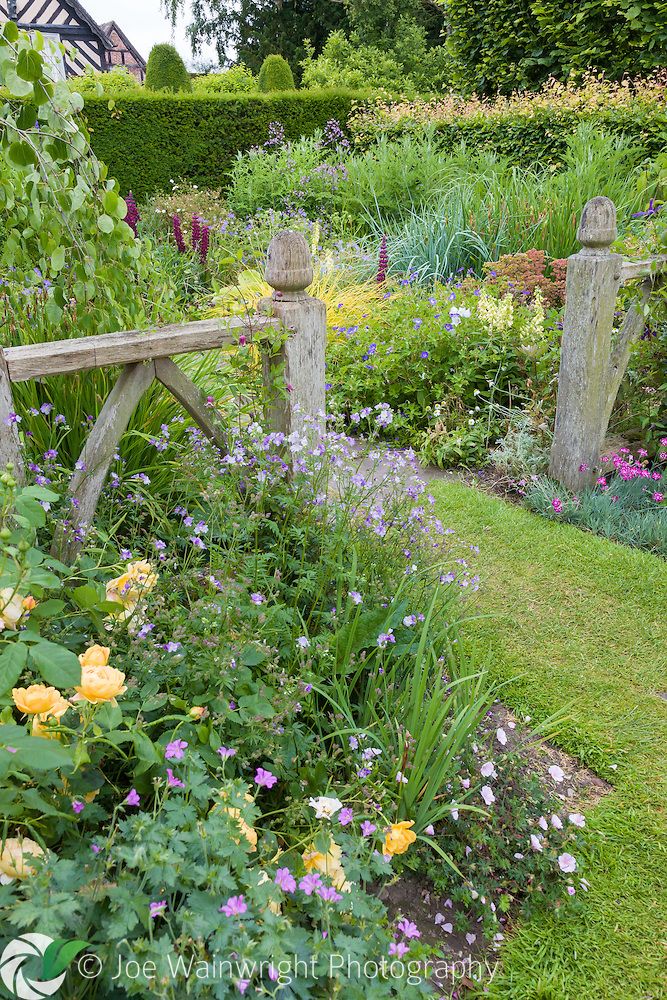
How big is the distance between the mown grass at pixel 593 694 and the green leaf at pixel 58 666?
4.08 ft

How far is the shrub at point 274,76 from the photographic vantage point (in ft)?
46.3

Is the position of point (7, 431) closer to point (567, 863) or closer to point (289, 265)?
point (289, 265)

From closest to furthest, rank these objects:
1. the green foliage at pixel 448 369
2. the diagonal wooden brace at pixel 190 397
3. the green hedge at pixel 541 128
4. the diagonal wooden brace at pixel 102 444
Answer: the diagonal wooden brace at pixel 102 444
the diagonal wooden brace at pixel 190 397
the green foliage at pixel 448 369
the green hedge at pixel 541 128

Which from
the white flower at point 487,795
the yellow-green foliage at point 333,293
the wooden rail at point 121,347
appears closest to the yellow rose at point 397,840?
the white flower at point 487,795

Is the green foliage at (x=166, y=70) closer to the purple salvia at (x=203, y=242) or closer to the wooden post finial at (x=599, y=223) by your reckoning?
the purple salvia at (x=203, y=242)

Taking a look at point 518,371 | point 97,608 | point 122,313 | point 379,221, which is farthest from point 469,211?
point 97,608

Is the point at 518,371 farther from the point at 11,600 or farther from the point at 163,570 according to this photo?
the point at 11,600

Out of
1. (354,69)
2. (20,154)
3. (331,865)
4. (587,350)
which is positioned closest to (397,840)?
(331,865)

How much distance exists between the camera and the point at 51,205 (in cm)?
234

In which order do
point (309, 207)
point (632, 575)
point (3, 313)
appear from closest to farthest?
point (3, 313)
point (632, 575)
point (309, 207)

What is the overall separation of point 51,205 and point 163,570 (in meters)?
1.15

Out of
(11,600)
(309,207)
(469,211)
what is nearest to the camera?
(11,600)

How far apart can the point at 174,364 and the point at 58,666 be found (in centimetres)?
141

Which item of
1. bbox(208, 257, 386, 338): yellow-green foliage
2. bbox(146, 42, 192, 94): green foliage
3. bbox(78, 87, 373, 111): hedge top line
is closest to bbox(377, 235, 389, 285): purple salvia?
bbox(208, 257, 386, 338): yellow-green foliage
